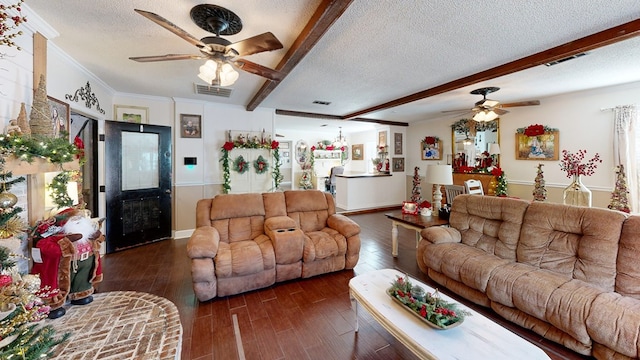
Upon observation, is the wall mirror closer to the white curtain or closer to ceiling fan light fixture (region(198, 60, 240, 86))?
the white curtain

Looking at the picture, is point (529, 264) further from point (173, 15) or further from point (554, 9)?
point (173, 15)

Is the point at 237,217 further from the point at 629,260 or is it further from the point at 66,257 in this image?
the point at 629,260

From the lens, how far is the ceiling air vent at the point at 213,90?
381cm

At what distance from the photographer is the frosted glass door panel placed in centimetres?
400

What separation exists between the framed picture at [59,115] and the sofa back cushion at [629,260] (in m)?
4.99

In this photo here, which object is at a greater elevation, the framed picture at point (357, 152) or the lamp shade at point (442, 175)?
the framed picture at point (357, 152)

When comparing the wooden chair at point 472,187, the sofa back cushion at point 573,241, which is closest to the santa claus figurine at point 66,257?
the sofa back cushion at point 573,241

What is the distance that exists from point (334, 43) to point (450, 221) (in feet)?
8.22

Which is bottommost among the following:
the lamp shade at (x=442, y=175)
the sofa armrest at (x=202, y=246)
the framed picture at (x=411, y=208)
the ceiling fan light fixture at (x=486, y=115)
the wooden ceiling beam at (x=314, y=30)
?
the sofa armrest at (x=202, y=246)

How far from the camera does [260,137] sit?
17.1 feet

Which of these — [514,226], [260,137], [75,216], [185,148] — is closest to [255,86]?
[260,137]

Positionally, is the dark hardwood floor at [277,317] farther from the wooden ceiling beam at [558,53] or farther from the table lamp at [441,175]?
the wooden ceiling beam at [558,53]

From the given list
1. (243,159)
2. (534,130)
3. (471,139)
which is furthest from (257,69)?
(471,139)

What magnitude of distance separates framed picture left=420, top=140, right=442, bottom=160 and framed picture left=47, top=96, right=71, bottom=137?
7.04m
